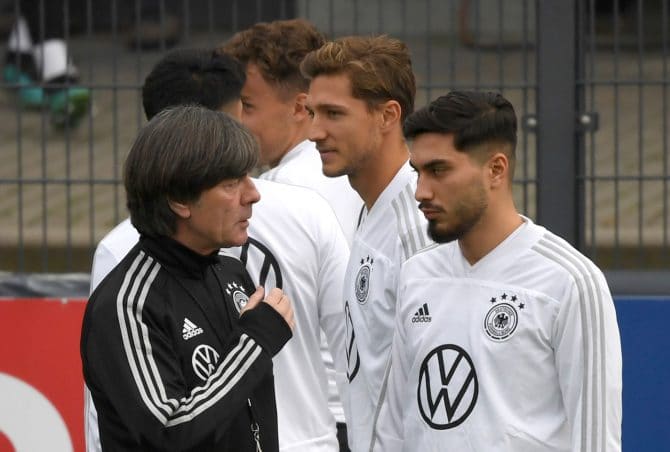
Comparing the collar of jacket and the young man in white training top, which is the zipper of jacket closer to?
the collar of jacket

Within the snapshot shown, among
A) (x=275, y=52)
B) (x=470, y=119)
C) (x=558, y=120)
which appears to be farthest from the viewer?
(x=558, y=120)

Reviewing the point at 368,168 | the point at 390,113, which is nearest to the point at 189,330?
the point at 368,168

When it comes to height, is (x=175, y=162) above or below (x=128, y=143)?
above

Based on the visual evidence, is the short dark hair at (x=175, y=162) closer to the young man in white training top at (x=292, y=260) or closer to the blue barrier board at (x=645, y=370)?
the young man in white training top at (x=292, y=260)

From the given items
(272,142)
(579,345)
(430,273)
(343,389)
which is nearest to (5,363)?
(272,142)

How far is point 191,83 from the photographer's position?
151 inches

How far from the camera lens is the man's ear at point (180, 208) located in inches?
115

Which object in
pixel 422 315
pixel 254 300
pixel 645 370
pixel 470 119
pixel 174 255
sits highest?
pixel 470 119

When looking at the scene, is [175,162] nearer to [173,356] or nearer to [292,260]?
[173,356]

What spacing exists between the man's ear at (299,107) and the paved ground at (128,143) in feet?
4.68

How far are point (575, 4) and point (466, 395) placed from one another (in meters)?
3.12

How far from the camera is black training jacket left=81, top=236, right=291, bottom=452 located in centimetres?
276

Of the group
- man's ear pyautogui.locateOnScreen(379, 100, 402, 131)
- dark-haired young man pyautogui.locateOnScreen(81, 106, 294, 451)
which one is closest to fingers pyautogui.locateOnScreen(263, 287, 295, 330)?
dark-haired young man pyautogui.locateOnScreen(81, 106, 294, 451)

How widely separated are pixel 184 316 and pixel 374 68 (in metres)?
1.20
